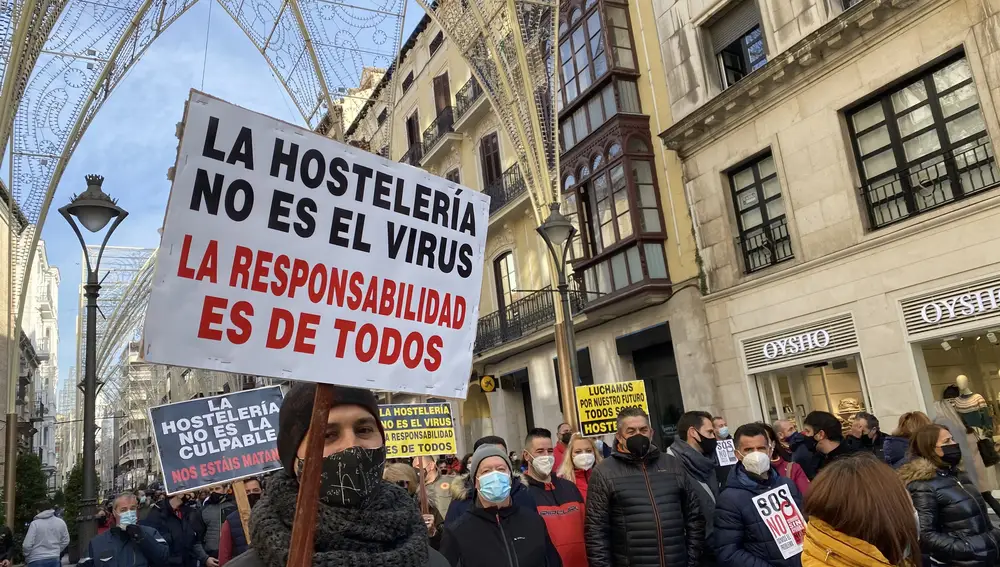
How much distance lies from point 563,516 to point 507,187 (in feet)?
60.5

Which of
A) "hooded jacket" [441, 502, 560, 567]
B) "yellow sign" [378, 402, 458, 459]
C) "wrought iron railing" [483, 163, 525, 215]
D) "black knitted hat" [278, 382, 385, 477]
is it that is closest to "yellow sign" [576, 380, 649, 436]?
"yellow sign" [378, 402, 458, 459]

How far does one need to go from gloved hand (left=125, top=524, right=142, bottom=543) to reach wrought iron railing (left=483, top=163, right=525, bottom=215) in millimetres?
16158

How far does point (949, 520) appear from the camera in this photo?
4.34m

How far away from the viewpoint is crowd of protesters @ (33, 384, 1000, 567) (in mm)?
1973

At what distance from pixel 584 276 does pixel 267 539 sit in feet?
54.5

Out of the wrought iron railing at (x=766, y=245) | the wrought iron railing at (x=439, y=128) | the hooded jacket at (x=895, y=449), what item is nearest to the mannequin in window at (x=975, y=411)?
the hooded jacket at (x=895, y=449)

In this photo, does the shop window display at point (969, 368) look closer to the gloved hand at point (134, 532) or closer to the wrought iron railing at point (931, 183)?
the wrought iron railing at point (931, 183)

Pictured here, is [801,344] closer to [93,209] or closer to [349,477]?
[93,209]

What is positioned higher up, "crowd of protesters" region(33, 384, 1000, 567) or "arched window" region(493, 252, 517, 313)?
"arched window" region(493, 252, 517, 313)

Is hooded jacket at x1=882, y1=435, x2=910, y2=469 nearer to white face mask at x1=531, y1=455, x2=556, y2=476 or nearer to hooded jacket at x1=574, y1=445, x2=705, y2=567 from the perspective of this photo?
hooded jacket at x1=574, y1=445, x2=705, y2=567

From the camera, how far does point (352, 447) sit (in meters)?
2.06

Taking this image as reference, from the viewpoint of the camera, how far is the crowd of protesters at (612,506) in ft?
6.47

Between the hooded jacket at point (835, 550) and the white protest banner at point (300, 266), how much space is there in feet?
4.68

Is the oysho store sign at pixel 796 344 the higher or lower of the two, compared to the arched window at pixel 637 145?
lower
